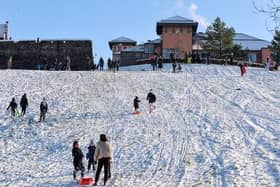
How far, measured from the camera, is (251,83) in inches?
1532

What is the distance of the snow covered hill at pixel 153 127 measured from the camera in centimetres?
1730

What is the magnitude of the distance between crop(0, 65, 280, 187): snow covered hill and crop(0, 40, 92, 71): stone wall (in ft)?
44.3

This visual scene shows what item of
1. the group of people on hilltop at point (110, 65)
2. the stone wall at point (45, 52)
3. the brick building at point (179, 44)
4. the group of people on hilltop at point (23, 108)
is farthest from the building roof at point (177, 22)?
the group of people on hilltop at point (23, 108)

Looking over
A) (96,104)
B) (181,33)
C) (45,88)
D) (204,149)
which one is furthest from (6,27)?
(204,149)

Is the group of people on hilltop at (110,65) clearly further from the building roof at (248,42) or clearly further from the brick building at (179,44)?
the building roof at (248,42)

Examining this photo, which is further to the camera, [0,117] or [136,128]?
[0,117]

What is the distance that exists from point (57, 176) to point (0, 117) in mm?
12836

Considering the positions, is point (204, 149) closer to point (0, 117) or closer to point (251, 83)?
point (0, 117)

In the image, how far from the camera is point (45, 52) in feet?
187

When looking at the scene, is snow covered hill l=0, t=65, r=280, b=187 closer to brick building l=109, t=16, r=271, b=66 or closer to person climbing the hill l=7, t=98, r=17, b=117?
person climbing the hill l=7, t=98, r=17, b=117

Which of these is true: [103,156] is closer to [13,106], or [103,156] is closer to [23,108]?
[13,106]

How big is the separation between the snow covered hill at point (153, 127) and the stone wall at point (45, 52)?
1351 cm

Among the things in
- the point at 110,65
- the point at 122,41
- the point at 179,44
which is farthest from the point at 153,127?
the point at 122,41

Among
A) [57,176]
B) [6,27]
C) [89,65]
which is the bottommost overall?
[57,176]
